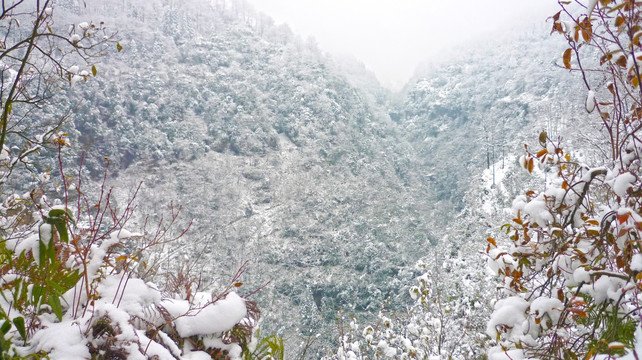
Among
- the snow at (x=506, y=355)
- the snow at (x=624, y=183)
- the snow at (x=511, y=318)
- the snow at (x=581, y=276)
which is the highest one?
the snow at (x=624, y=183)

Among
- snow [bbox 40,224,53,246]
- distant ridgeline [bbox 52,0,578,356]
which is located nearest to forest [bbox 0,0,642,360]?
snow [bbox 40,224,53,246]

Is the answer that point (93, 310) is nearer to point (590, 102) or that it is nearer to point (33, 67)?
point (590, 102)

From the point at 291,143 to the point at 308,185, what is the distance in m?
11.0

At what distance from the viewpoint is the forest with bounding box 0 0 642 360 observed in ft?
3.93

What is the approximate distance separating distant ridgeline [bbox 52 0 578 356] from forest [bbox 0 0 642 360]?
14.2 inches

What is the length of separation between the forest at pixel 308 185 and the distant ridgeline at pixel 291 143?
36 centimetres

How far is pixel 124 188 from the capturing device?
49.7 metres

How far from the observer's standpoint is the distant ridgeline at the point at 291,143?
47.4 meters

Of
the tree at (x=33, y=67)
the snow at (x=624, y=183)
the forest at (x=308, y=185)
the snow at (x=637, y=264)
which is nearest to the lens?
the snow at (x=637, y=264)

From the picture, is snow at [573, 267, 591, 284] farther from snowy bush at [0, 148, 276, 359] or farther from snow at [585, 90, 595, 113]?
snowy bush at [0, 148, 276, 359]

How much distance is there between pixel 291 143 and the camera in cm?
6881

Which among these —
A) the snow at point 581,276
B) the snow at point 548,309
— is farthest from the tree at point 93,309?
the snow at point 581,276

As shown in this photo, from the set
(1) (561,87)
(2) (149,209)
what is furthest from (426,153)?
(2) (149,209)

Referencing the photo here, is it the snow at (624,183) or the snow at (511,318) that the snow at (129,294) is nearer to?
the snow at (511,318)
